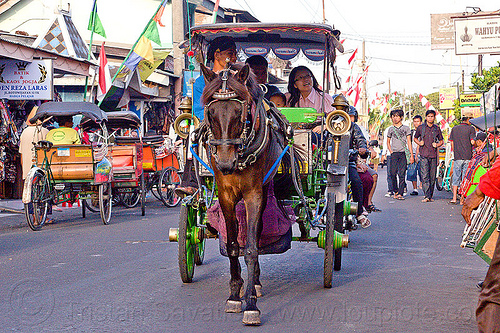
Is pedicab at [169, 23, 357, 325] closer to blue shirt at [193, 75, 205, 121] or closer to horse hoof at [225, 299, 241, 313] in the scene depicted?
horse hoof at [225, 299, 241, 313]

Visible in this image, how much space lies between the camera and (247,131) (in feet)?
15.8

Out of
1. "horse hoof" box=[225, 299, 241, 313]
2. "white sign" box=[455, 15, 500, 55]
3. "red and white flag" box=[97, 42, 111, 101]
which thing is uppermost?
"white sign" box=[455, 15, 500, 55]

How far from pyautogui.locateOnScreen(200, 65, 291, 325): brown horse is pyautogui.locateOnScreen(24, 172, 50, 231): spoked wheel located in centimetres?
620

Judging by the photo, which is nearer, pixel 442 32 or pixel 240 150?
pixel 240 150

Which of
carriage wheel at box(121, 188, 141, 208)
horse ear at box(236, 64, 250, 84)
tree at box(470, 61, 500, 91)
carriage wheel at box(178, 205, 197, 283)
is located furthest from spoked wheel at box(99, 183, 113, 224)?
tree at box(470, 61, 500, 91)

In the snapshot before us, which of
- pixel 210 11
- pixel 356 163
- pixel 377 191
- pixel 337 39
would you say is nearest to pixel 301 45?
pixel 337 39

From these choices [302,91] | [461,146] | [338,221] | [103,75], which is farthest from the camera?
[103,75]

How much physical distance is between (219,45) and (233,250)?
9.63 feet

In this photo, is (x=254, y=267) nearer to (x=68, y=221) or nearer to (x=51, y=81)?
(x=68, y=221)

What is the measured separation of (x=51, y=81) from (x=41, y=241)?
6283 millimetres

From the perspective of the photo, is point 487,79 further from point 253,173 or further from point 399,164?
point 253,173

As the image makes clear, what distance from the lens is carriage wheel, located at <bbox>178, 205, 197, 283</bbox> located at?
234 inches

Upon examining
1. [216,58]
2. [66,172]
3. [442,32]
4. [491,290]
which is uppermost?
[442,32]

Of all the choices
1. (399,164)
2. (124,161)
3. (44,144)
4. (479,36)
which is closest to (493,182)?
(44,144)
